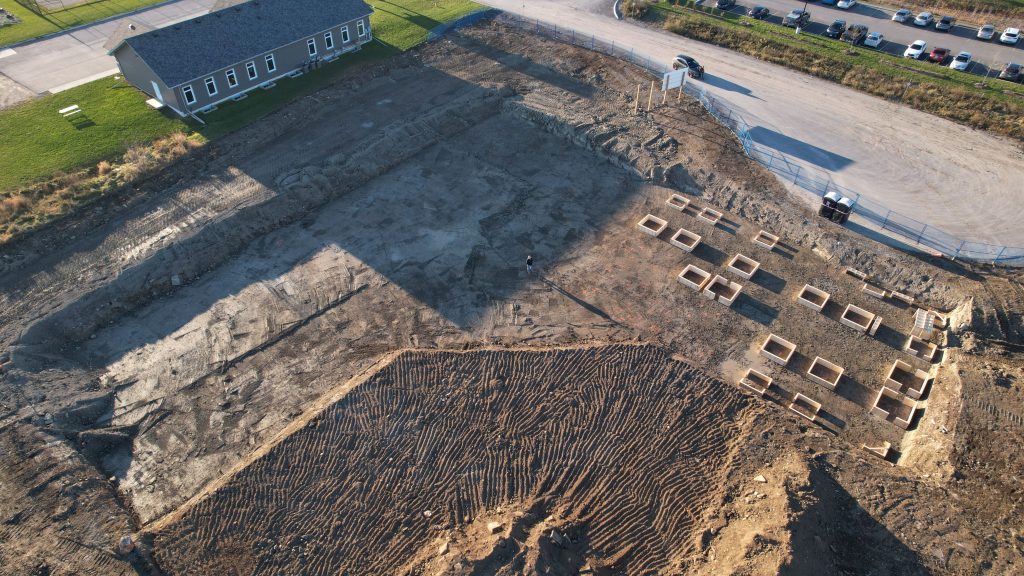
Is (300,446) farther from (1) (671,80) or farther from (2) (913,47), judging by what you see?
(2) (913,47)

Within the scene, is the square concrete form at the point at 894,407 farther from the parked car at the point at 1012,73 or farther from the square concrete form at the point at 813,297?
the parked car at the point at 1012,73

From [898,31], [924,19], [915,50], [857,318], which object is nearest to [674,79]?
[857,318]

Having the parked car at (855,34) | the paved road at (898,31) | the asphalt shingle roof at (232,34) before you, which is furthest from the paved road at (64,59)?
the parked car at (855,34)

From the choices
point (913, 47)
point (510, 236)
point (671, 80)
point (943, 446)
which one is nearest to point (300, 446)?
point (510, 236)

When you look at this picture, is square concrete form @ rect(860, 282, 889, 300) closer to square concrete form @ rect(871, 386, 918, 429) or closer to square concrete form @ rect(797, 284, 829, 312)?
square concrete form @ rect(797, 284, 829, 312)

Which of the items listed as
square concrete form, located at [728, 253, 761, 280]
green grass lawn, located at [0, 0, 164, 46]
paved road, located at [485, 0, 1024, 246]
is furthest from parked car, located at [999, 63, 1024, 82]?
green grass lawn, located at [0, 0, 164, 46]

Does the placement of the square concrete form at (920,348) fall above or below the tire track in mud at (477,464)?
above
